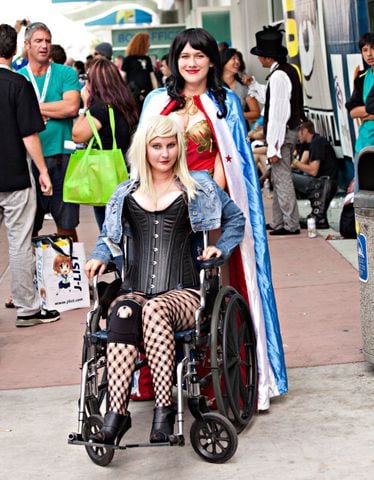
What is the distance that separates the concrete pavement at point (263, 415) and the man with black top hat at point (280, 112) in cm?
244

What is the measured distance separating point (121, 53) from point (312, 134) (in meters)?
13.8

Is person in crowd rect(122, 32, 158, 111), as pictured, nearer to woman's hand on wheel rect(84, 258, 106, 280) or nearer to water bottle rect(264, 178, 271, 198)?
water bottle rect(264, 178, 271, 198)

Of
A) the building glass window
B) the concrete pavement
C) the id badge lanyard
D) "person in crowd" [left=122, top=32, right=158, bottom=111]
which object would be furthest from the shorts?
the building glass window

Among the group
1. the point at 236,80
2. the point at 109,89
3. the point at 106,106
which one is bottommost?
the point at 106,106

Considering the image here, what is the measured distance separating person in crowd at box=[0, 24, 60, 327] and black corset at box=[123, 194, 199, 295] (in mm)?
2377

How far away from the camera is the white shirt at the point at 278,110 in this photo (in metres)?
10.1

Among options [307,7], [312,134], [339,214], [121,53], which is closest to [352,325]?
[339,214]

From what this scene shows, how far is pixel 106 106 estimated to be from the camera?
778 cm

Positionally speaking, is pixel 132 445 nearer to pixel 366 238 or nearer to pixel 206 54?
pixel 366 238

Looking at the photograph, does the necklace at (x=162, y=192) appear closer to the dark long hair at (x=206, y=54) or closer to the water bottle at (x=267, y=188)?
the dark long hair at (x=206, y=54)

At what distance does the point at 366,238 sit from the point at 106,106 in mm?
2836

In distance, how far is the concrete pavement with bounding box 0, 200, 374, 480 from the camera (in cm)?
452

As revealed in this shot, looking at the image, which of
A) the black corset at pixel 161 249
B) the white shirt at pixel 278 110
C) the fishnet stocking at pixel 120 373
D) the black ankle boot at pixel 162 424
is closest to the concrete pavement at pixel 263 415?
the black ankle boot at pixel 162 424

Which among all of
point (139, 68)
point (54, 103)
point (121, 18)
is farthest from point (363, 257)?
point (121, 18)
